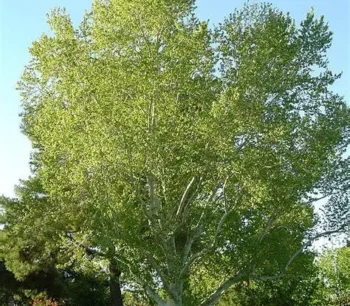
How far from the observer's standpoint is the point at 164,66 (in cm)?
1658

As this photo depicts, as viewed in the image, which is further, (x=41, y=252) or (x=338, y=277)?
(x=338, y=277)

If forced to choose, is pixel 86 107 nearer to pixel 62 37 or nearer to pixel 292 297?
pixel 62 37

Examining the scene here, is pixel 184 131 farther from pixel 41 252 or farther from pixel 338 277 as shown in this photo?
pixel 338 277

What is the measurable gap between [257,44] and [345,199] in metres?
6.70

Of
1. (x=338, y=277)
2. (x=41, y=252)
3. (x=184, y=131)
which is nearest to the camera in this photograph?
(x=184, y=131)

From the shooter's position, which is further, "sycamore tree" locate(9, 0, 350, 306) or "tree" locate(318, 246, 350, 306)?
"tree" locate(318, 246, 350, 306)

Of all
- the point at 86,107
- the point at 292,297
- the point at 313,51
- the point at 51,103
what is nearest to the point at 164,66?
the point at 86,107

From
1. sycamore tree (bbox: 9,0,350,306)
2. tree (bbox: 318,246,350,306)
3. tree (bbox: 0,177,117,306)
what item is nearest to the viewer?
sycamore tree (bbox: 9,0,350,306)

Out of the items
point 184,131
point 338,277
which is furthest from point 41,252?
point 338,277

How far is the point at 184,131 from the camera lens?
16453 millimetres

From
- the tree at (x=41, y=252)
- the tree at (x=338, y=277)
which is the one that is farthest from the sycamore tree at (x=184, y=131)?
the tree at (x=338, y=277)

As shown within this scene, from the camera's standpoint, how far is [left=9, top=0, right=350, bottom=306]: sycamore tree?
15945 mm

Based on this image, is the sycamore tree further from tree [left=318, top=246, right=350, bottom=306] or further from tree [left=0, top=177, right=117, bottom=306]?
tree [left=318, top=246, right=350, bottom=306]

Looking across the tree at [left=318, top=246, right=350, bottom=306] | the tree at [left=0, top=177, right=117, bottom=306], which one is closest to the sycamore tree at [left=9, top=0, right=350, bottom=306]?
the tree at [left=0, top=177, right=117, bottom=306]
